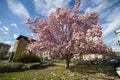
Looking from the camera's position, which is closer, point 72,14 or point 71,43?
point 71,43

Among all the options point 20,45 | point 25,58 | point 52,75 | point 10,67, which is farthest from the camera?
point 20,45

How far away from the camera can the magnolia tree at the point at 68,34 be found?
1506cm

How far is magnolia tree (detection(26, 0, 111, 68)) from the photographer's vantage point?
15.1 metres

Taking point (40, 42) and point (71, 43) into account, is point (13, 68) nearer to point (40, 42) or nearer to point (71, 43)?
point (40, 42)

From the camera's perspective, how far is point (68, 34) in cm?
1808

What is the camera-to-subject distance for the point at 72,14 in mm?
18578

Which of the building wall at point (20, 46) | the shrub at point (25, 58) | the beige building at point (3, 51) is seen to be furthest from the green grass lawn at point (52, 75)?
the beige building at point (3, 51)

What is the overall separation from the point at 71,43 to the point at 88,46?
81.3 inches

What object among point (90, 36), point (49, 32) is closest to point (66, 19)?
point (49, 32)

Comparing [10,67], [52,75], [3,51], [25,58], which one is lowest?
[52,75]

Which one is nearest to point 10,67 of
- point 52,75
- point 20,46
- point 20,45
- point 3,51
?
point 52,75

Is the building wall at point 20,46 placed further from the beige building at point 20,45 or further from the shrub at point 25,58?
the shrub at point 25,58

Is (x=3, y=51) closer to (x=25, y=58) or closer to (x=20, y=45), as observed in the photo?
(x=20, y=45)

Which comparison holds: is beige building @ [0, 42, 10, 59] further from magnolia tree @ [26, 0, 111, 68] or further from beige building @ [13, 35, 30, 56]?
magnolia tree @ [26, 0, 111, 68]
